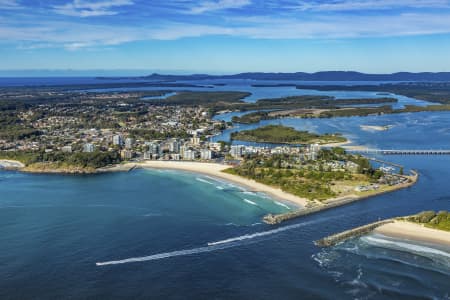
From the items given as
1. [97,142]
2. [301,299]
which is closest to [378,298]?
[301,299]

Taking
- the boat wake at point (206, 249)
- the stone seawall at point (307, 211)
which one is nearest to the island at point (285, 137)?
the stone seawall at point (307, 211)

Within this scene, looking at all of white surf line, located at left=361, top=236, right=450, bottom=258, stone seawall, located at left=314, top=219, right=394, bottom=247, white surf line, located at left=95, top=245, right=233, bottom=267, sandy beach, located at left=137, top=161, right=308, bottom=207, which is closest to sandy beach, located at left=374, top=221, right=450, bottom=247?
stone seawall, located at left=314, top=219, right=394, bottom=247

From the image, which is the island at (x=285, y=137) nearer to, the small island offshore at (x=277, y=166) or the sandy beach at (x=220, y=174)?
the small island offshore at (x=277, y=166)

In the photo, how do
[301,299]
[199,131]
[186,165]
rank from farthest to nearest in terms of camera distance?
1. [199,131]
2. [186,165]
3. [301,299]

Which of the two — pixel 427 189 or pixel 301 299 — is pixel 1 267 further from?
pixel 427 189

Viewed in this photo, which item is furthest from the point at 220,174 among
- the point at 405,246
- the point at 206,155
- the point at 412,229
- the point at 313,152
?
the point at 405,246

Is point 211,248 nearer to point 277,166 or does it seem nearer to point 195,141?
point 277,166

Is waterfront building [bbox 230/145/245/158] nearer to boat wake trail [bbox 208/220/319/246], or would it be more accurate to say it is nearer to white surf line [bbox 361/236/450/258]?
boat wake trail [bbox 208/220/319/246]

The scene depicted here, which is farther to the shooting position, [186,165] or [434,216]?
[186,165]
